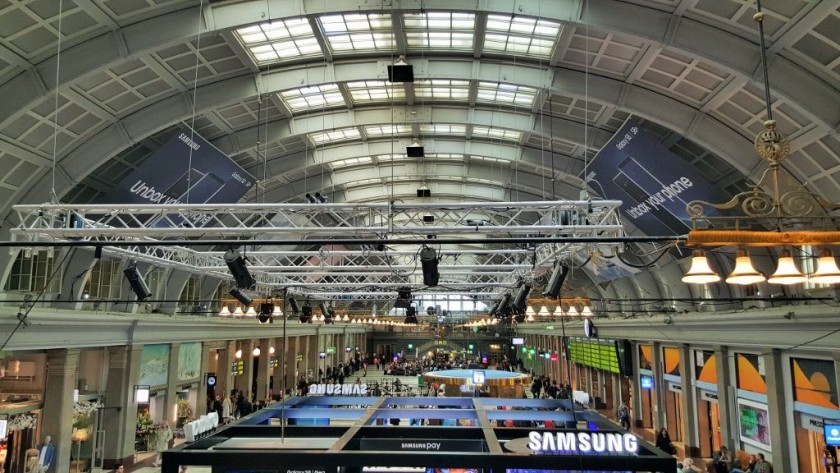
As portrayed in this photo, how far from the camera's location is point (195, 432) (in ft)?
43.6

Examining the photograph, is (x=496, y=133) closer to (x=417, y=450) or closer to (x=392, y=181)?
(x=392, y=181)

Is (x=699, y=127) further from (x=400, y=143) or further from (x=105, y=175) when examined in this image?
(x=105, y=175)

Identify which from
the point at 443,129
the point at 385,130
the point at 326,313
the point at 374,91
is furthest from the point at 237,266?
the point at 326,313

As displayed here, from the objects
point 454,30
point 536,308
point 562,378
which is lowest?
point 562,378

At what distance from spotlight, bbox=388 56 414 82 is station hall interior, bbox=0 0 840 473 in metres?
0.11

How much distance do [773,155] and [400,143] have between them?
17019mm

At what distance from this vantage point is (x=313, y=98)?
54.6 ft

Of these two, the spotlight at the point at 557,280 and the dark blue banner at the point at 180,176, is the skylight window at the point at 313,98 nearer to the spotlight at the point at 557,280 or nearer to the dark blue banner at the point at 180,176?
the dark blue banner at the point at 180,176

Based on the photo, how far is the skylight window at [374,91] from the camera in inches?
639

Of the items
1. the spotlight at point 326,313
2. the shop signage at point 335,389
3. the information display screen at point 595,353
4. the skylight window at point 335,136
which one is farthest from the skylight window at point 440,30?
the information display screen at point 595,353

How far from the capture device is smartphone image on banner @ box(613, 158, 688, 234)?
1180 centimetres

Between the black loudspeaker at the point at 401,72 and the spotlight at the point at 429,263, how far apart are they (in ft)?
17.3

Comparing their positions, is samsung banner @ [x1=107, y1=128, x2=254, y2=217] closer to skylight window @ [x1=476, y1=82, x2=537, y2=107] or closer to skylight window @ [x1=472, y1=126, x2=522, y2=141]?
skylight window @ [x1=476, y1=82, x2=537, y2=107]

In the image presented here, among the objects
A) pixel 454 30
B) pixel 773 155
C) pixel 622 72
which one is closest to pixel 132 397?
pixel 454 30
